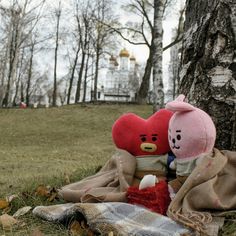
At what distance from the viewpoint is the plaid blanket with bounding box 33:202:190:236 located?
2.26 metres

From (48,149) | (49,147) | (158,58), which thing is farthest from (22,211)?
(158,58)

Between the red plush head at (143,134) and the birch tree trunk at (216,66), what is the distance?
0.32 metres

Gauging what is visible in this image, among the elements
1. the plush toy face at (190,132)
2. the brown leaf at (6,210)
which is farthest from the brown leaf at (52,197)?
the plush toy face at (190,132)

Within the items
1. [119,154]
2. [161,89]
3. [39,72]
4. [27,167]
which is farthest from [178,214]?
[39,72]

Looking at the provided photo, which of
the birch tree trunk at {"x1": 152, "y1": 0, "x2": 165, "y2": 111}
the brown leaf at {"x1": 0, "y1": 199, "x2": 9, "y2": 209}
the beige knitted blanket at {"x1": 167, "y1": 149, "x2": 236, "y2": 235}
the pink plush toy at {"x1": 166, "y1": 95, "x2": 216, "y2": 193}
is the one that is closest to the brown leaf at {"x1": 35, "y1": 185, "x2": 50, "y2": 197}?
the brown leaf at {"x1": 0, "y1": 199, "x2": 9, "y2": 209}

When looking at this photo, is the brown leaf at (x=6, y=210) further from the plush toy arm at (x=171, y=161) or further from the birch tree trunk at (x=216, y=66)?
the birch tree trunk at (x=216, y=66)

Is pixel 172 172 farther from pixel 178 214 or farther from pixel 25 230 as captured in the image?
pixel 25 230

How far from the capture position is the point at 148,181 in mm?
2779

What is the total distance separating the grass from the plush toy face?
2.98ft

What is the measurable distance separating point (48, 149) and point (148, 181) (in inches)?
382

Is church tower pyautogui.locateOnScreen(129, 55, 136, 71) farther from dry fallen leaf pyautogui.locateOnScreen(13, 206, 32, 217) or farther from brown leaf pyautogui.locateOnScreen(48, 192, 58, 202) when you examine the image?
dry fallen leaf pyautogui.locateOnScreen(13, 206, 32, 217)

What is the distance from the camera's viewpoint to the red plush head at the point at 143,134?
304cm

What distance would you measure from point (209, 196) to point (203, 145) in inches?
13.8

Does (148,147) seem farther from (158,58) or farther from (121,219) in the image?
(158,58)
